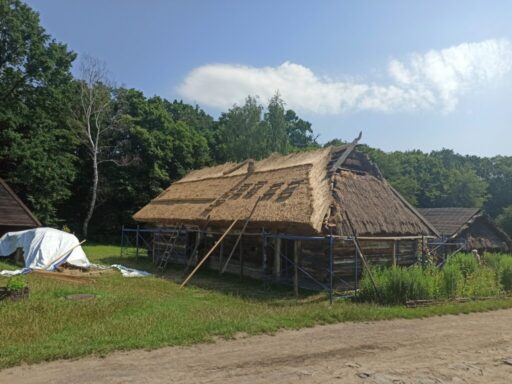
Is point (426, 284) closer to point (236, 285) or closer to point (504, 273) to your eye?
point (504, 273)

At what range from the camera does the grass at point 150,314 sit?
26.2ft

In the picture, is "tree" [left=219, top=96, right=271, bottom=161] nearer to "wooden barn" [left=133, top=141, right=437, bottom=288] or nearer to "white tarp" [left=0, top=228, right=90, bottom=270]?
"wooden barn" [left=133, top=141, right=437, bottom=288]

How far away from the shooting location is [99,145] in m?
36.8

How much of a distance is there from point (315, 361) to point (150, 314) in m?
4.56

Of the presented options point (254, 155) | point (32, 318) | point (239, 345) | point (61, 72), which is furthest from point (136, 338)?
point (254, 155)

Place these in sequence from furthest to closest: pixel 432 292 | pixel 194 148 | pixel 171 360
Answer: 1. pixel 194 148
2. pixel 432 292
3. pixel 171 360

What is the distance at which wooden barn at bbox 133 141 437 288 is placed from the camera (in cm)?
1511

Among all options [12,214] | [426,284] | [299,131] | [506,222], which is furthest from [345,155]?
[299,131]

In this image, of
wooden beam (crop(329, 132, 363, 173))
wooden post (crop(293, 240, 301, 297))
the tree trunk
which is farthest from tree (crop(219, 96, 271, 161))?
wooden post (crop(293, 240, 301, 297))

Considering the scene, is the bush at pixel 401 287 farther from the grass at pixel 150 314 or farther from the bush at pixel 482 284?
the bush at pixel 482 284

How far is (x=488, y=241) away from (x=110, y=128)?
28815 mm

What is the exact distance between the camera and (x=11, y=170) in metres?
30.3

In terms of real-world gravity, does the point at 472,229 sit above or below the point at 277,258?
above

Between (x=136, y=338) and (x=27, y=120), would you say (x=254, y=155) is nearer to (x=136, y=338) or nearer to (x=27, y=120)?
(x=27, y=120)
